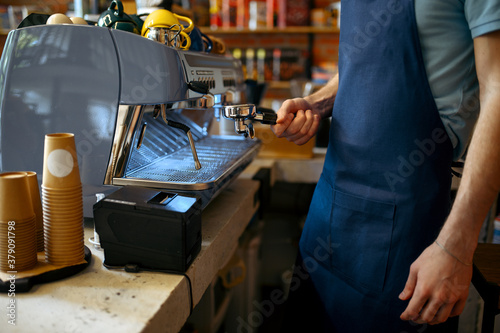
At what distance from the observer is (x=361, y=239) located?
0.97 metres

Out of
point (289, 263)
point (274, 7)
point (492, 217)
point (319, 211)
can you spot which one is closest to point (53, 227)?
point (319, 211)

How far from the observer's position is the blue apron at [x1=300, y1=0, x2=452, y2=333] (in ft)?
2.90

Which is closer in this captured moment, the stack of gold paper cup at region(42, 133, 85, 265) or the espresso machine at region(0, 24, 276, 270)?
the stack of gold paper cup at region(42, 133, 85, 265)

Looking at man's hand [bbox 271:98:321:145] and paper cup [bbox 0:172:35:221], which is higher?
man's hand [bbox 271:98:321:145]

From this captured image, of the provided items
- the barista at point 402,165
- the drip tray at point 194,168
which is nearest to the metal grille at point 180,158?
the drip tray at point 194,168

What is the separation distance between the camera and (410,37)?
85 cm

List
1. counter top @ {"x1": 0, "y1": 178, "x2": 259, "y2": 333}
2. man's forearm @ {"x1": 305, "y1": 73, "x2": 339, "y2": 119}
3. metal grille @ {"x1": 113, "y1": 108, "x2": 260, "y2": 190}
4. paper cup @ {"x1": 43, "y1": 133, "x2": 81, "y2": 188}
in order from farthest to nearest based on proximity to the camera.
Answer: man's forearm @ {"x1": 305, "y1": 73, "x2": 339, "y2": 119}, metal grille @ {"x1": 113, "y1": 108, "x2": 260, "y2": 190}, paper cup @ {"x1": 43, "y1": 133, "x2": 81, "y2": 188}, counter top @ {"x1": 0, "y1": 178, "x2": 259, "y2": 333}

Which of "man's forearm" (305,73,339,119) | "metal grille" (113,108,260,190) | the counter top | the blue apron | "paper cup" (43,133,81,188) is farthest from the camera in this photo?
"man's forearm" (305,73,339,119)

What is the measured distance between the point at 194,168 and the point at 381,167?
0.48 metres

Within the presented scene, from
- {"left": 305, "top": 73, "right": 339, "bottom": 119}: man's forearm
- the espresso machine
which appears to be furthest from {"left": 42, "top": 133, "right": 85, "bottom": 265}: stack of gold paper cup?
{"left": 305, "top": 73, "right": 339, "bottom": 119}: man's forearm

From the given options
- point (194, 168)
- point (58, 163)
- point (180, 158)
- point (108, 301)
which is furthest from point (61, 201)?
point (180, 158)

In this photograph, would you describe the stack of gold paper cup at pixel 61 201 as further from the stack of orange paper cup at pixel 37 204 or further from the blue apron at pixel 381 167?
the blue apron at pixel 381 167

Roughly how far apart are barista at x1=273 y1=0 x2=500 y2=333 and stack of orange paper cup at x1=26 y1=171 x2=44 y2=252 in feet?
1.82

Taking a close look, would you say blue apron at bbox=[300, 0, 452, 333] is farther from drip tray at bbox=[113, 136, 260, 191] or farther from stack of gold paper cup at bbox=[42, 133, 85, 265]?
stack of gold paper cup at bbox=[42, 133, 85, 265]
